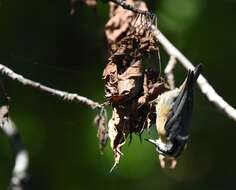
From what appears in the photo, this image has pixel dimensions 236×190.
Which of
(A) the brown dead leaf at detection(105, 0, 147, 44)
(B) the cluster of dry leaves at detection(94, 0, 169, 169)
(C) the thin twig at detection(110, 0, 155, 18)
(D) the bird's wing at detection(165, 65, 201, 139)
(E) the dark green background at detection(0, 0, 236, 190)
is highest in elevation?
(E) the dark green background at detection(0, 0, 236, 190)

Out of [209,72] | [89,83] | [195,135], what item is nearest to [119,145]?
[89,83]

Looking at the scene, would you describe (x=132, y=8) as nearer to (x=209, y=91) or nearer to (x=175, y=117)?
(x=175, y=117)

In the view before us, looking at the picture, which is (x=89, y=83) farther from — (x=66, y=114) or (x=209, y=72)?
(x=209, y=72)

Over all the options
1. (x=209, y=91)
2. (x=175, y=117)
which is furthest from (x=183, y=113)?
(x=209, y=91)

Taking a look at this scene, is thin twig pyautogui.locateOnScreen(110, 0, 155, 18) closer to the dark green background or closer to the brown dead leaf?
the brown dead leaf

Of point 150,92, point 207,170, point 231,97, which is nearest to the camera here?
point 150,92

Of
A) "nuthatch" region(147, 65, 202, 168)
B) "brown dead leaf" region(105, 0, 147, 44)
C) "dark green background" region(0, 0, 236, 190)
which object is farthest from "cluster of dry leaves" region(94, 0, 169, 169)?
"dark green background" region(0, 0, 236, 190)

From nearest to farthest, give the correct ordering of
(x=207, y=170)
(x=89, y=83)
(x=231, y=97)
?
(x=89, y=83) → (x=231, y=97) → (x=207, y=170)
